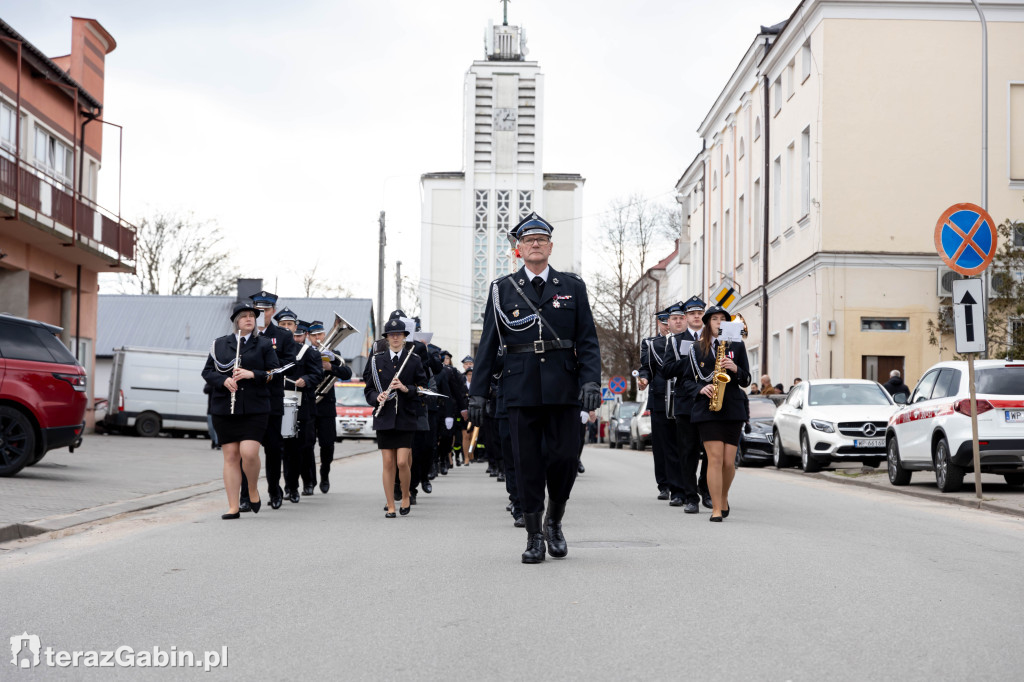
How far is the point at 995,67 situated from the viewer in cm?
3541

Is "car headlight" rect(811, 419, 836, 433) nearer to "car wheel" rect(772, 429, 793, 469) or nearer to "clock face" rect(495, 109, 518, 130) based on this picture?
"car wheel" rect(772, 429, 793, 469)

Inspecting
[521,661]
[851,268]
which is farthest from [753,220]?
[521,661]

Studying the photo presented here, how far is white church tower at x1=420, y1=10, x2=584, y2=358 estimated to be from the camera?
8081cm

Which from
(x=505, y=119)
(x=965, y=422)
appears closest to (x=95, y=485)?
(x=965, y=422)

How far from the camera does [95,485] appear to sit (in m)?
15.9

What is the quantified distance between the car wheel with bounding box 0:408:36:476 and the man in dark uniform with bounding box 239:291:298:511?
4.12 metres

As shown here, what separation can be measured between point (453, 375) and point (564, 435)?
1247cm

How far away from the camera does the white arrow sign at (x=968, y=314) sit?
1494 centimetres

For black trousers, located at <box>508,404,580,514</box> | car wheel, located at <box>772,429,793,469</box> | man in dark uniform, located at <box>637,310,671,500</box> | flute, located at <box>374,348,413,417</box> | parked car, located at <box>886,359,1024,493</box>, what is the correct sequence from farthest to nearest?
car wheel, located at <box>772,429,793,469</box> → parked car, located at <box>886,359,1024,493</box> → man in dark uniform, located at <box>637,310,671,500</box> → flute, located at <box>374,348,413,417</box> → black trousers, located at <box>508,404,580,514</box>

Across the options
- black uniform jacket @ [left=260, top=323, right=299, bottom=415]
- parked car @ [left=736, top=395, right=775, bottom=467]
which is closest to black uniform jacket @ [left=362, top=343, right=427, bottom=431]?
black uniform jacket @ [left=260, top=323, right=299, bottom=415]

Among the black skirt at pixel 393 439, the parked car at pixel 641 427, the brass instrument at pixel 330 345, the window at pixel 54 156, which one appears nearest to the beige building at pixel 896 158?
the parked car at pixel 641 427

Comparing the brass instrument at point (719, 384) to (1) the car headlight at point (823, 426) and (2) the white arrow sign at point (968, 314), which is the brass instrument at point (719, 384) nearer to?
(2) the white arrow sign at point (968, 314)

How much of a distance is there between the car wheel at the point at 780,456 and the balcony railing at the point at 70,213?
48.2 feet

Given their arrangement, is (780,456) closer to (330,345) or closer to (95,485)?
(330,345)
